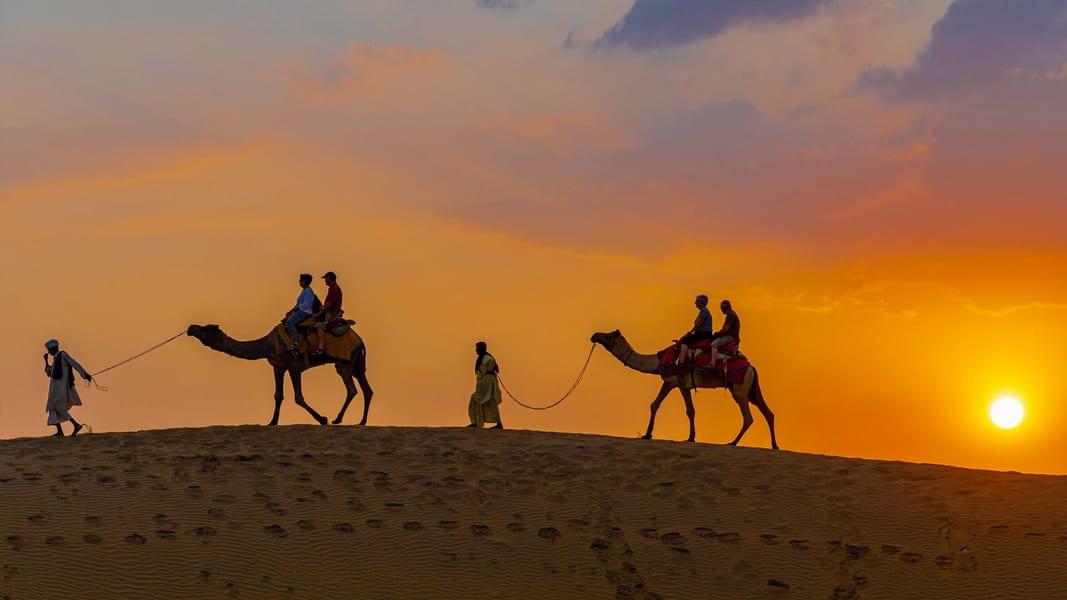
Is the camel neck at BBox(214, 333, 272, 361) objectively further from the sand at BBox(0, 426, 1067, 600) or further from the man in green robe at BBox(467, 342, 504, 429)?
the man in green robe at BBox(467, 342, 504, 429)

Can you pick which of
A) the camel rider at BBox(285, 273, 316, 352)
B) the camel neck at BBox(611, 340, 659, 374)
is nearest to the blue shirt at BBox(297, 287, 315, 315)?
the camel rider at BBox(285, 273, 316, 352)

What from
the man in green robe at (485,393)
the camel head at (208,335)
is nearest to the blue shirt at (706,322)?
the man in green robe at (485,393)

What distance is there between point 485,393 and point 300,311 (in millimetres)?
4065

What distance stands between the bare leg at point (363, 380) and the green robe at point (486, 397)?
2.16 metres

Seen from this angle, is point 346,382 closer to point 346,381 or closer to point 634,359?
point 346,381

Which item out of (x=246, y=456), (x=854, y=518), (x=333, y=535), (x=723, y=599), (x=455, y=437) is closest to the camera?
(x=723, y=599)

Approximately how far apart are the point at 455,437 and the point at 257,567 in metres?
7.61

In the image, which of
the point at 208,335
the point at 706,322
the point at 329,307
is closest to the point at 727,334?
the point at 706,322

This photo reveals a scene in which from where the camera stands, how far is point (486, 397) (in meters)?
28.2

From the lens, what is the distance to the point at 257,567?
781 inches

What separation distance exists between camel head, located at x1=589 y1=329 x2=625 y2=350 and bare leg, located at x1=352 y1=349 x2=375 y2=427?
4.82 m

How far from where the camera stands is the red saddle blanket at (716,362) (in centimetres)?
2720

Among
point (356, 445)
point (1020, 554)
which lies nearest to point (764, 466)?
point (1020, 554)

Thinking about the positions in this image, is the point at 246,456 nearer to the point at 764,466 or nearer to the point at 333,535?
the point at 333,535
